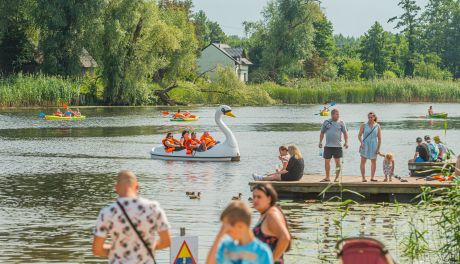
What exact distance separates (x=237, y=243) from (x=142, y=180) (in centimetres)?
1978

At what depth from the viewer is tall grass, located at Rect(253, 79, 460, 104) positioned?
96.2m

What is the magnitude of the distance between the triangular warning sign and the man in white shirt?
2119 millimetres

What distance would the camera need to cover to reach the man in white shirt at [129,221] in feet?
26.0

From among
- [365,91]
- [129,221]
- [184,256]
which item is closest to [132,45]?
[365,91]

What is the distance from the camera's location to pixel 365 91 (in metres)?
98.6

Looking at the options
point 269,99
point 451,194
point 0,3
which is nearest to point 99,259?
point 451,194

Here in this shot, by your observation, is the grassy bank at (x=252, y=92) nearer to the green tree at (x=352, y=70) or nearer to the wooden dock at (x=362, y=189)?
the green tree at (x=352, y=70)

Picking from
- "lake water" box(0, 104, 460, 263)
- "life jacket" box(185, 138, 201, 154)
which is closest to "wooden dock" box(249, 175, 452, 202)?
"lake water" box(0, 104, 460, 263)

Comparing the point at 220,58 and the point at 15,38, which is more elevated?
the point at 15,38

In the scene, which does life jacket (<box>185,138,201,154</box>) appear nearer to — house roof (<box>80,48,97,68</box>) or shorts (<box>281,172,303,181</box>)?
shorts (<box>281,172,303,181</box>)

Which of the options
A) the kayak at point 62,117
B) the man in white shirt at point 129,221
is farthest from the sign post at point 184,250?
the kayak at point 62,117

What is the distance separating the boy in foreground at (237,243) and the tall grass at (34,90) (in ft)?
208

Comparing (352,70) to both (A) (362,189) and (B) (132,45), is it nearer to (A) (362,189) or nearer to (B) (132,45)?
(B) (132,45)

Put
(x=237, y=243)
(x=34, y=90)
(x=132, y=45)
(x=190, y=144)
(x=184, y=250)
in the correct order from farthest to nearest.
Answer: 1. (x=132, y=45)
2. (x=34, y=90)
3. (x=190, y=144)
4. (x=184, y=250)
5. (x=237, y=243)
